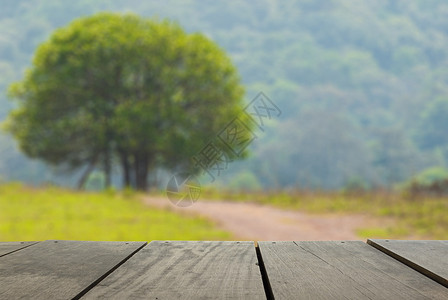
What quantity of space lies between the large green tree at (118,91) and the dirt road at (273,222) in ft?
22.0

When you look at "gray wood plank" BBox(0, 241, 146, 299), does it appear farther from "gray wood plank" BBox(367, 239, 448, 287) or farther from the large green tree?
the large green tree

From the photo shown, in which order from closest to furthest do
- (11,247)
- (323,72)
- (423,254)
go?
1. (423,254)
2. (11,247)
3. (323,72)

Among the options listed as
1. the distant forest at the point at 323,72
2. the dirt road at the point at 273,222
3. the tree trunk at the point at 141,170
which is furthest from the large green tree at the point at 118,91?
the distant forest at the point at 323,72

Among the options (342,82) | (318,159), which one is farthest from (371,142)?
(342,82)

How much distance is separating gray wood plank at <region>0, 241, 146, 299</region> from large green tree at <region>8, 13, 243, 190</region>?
51.8 feet

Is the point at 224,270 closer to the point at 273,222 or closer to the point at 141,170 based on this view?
the point at 273,222

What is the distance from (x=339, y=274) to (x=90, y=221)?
779 cm

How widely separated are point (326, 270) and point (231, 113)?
53.9ft

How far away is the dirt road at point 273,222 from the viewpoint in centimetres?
775

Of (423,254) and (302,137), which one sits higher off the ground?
(302,137)

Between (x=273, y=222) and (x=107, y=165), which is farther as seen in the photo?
(x=107, y=165)

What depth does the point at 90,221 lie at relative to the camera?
8.50m

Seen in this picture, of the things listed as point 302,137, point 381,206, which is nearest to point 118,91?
point 381,206

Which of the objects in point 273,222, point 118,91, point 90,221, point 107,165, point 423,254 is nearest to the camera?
point 423,254
